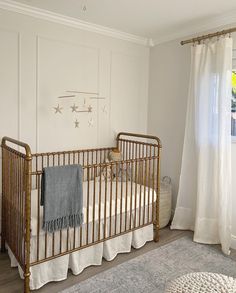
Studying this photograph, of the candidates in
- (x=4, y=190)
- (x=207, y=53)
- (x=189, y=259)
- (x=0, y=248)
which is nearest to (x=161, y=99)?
(x=207, y=53)

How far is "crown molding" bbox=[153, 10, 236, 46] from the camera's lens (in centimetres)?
265

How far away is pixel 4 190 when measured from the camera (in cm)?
245

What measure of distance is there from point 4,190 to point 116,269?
1.21 m

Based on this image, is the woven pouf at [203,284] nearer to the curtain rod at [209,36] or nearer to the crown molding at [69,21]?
the curtain rod at [209,36]

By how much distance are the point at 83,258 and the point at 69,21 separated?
231 cm

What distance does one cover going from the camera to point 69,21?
9.20 feet

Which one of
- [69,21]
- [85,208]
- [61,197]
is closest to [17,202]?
[61,197]

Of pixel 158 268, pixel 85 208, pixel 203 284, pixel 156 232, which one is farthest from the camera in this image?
pixel 156 232

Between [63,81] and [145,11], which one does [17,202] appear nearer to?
[63,81]

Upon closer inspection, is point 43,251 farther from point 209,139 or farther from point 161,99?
point 161,99

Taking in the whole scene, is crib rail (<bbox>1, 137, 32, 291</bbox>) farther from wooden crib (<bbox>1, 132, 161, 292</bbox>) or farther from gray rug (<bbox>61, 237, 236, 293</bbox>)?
gray rug (<bbox>61, 237, 236, 293</bbox>)

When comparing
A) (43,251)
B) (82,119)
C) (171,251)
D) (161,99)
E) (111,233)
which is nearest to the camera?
(43,251)

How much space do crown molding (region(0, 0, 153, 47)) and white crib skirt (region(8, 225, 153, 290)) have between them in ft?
7.11

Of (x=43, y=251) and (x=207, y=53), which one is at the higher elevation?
(x=207, y=53)
